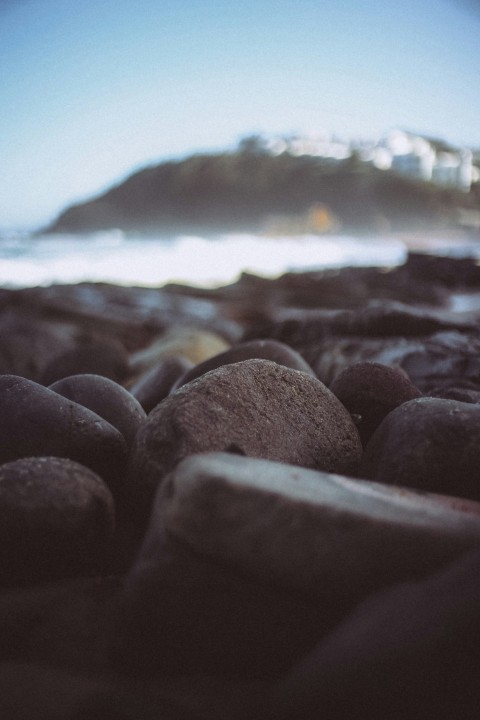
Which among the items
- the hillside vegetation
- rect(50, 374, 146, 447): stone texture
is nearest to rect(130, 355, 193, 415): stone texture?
rect(50, 374, 146, 447): stone texture

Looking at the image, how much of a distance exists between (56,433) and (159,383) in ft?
4.80

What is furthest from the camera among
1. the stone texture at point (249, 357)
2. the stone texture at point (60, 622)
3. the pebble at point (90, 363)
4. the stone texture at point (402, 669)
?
the pebble at point (90, 363)

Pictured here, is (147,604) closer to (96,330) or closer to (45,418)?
(45,418)

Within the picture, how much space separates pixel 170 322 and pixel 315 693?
5821mm

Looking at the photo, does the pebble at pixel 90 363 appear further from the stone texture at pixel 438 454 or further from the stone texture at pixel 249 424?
the stone texture at pixel 438 454

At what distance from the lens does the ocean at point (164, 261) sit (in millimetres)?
12883

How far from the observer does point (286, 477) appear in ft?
4.06

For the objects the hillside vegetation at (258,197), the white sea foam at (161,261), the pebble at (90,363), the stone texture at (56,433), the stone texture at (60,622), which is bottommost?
the stone texture at (60,622)

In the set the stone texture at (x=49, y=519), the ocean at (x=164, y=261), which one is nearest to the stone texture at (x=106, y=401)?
the stone texture at (x=49, y=519)

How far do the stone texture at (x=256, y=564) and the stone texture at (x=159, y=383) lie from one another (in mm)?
1897

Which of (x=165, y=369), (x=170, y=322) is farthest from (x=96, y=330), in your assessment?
(x=165, y=369)

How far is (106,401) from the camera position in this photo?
208 centimetres

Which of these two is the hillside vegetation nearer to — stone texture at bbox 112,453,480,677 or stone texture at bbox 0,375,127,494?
stone texture at bbox 0,375,127,494

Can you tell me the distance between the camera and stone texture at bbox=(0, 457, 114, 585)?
134cm
